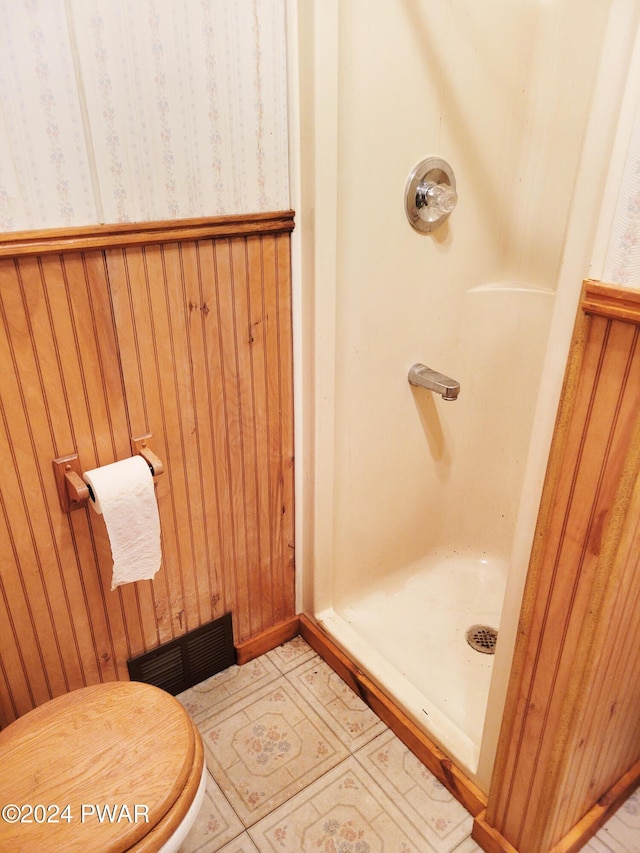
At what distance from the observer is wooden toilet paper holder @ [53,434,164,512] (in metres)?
1.12

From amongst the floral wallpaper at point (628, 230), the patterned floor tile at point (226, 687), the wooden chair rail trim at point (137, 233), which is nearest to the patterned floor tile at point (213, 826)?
the patterned floor tile at point (226, 687)

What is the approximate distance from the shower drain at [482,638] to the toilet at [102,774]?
35.4 inches

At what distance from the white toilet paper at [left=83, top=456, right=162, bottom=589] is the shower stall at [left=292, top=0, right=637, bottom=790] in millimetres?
470

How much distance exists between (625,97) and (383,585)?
4.67 ft

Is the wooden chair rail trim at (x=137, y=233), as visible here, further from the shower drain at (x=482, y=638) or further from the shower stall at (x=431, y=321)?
the shower drain at (x=482, y=638)

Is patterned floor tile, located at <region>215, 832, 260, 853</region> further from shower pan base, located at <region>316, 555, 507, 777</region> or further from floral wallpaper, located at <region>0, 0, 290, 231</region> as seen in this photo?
floral wallpaper, located at <region>0, 0, 290, 231</region>

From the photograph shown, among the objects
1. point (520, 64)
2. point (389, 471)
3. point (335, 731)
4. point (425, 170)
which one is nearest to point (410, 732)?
point (335, 731)

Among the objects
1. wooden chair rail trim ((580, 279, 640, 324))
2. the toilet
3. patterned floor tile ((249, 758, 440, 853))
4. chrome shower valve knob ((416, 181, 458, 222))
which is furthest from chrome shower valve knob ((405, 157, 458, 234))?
patterned floor tile ((249, 758, 440, 853))

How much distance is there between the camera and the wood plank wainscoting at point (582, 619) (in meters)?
0.80

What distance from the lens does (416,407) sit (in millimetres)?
1640

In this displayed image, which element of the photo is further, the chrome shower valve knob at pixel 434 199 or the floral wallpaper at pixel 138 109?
the chrome shower valve knob at pixel 434 199

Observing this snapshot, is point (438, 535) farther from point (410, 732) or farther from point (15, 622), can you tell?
point (15, 622)

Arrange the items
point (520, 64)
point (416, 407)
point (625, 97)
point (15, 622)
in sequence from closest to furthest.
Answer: point (625, 97)
point (15, 622)
point (520, 64)
point (416, 407)

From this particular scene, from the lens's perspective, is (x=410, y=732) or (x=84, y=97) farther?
(x=410, y=732)
